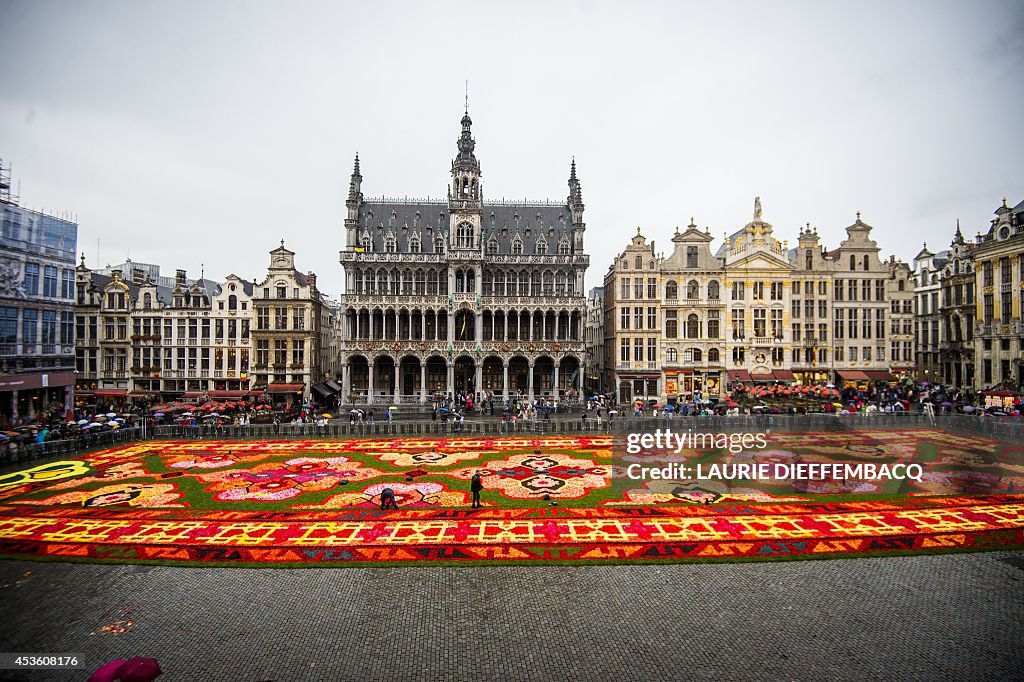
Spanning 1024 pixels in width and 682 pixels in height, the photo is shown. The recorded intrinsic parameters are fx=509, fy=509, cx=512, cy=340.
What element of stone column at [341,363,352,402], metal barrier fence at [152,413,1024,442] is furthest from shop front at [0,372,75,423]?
stone column at [341,363,352,402]

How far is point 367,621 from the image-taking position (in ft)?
41.0

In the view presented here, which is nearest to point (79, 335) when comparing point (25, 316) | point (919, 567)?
point (25, 316)

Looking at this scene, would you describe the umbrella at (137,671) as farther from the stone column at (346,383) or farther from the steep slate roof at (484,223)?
the steep slate roof at (484,223)

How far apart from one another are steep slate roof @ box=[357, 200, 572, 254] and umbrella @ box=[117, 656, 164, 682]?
53735 mm

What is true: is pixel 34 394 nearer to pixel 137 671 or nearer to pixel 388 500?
pixel 388 500

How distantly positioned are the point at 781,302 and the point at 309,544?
54592 mm

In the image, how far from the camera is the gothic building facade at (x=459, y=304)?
57.2 meters

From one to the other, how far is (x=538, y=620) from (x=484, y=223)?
177ft

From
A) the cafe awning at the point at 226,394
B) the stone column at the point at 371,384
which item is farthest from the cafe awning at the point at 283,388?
the stone column at the point at 371,384

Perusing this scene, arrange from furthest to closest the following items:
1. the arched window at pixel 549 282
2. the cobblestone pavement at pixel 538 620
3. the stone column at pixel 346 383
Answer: the arched window at pixel 549 282, the stone column at pixel 346 383, the cobblestone pavement at pixel 538 620

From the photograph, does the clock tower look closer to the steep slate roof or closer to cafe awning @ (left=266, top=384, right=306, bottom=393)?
the steep slate roof

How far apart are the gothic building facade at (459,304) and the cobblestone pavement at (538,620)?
41386 mm

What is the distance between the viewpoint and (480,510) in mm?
20266

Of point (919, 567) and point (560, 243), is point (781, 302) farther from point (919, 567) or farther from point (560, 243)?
point (919, 567)
